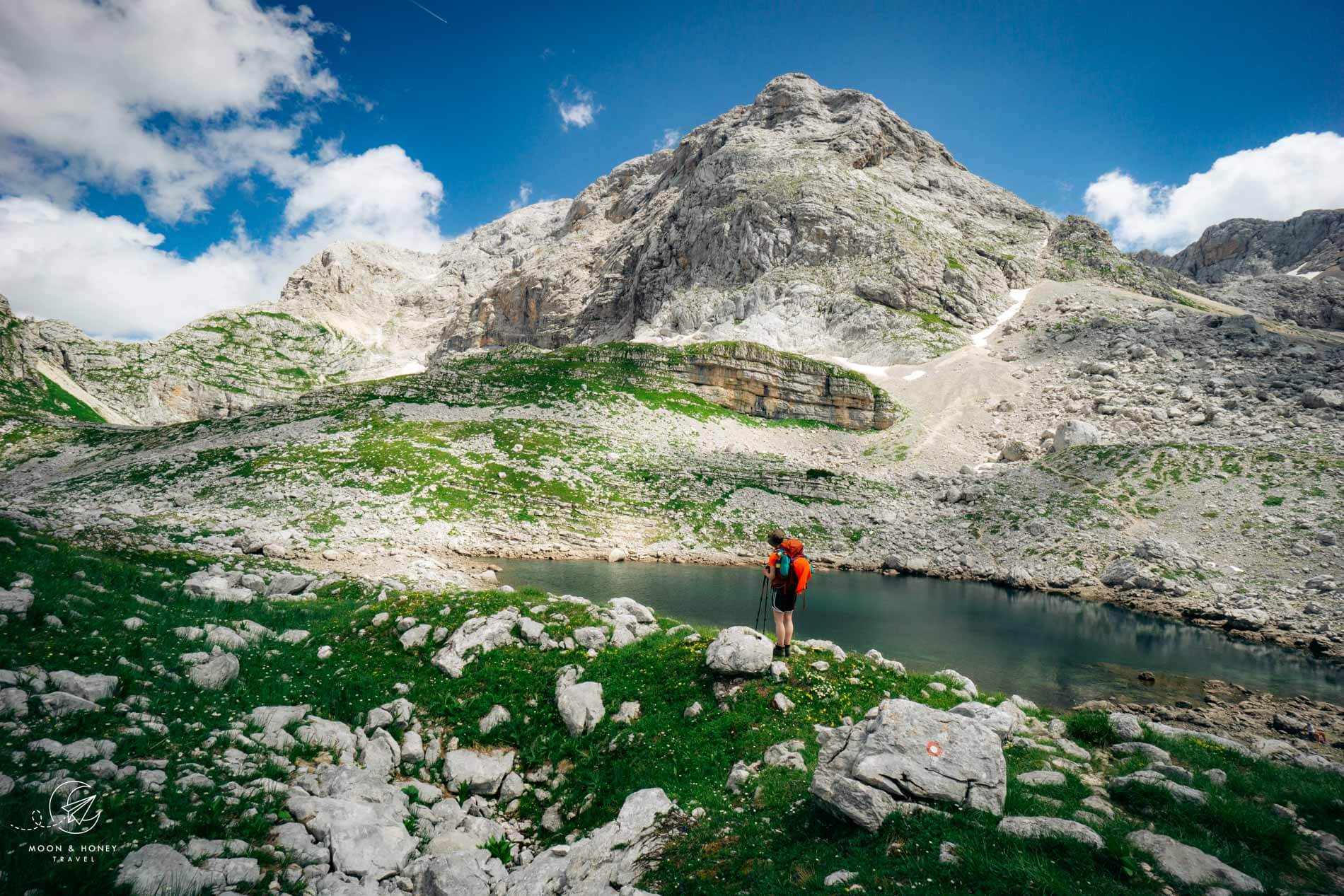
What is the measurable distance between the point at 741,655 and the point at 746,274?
120 meters

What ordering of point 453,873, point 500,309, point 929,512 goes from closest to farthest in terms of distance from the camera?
point 453,873 → point 929,512 → point 500,309

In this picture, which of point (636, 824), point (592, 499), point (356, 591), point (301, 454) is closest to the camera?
point (636, 824)

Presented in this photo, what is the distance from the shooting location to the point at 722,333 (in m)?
111

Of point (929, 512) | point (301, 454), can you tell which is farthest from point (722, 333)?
point (301, 454)

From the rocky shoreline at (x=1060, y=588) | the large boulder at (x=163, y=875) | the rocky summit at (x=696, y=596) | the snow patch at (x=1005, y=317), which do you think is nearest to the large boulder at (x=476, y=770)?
the rocky summit at (x=696, y=596)

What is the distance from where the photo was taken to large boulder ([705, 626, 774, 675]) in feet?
39.7

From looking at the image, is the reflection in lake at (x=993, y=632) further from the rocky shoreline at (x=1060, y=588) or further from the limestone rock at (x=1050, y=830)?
the limestone rock at (x=1050, y=830)

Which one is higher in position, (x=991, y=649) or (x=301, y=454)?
(x=301, y=454)

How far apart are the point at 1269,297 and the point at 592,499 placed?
18532cm

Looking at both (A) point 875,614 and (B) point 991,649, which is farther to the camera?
(A) point 875,614

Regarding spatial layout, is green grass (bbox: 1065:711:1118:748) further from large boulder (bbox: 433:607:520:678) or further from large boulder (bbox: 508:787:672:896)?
large boulder (bbox: 433:607:520:678)

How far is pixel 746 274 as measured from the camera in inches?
4825

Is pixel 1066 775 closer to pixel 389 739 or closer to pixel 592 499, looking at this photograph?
pixel 389 739

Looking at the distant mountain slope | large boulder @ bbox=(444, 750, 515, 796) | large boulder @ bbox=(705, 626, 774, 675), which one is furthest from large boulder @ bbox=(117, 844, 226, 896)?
the distant mountain slope
